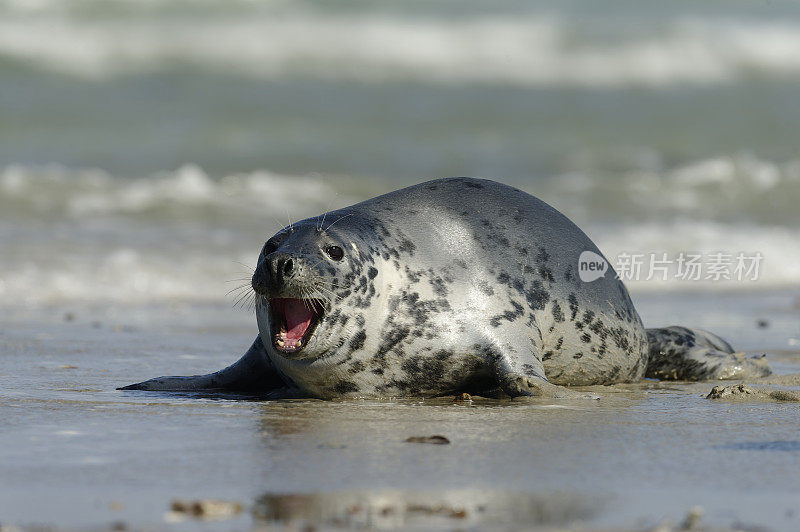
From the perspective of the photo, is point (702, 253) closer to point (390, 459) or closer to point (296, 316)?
point (296, 316)

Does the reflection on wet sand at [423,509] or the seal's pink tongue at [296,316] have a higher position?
the seal's pink tongue at [296,316]

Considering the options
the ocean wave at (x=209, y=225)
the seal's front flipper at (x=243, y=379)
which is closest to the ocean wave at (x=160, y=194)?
the ocean wave at (x=209, y=225)

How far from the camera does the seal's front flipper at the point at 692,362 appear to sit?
19.2ft

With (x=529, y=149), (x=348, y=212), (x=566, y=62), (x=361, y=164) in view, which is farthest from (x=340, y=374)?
(x=566, y=62)

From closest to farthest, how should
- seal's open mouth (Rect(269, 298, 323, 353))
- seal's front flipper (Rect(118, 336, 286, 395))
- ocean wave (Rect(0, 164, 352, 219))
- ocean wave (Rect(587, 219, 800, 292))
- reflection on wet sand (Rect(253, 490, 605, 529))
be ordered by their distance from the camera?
1. reflection on wet sand (Rect(253, 490, 605, 529))
2. seal's open mouth (Rect(269, 298, 323, 353))
3. seal's front flipper (Rect(118, 336, 286, 395))
4. ocean wave (Rect(587, 219, 800, 292))
5. ocean wave (Rect(0, 164, 352, 219))

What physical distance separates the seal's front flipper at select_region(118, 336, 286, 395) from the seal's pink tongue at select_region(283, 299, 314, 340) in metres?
0.56

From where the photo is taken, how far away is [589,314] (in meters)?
5.26

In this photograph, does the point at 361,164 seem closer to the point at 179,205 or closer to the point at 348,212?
the point at 179,205

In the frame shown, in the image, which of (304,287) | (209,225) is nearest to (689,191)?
(209,225)

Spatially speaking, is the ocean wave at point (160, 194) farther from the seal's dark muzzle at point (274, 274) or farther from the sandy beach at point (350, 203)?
the seal's dark muzzle at point (274, 274)

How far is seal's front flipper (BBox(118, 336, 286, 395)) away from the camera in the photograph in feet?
16.3

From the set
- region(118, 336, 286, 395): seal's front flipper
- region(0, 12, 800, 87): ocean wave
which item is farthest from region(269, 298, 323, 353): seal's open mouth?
region(0, 12, 800, 87): ocean wave

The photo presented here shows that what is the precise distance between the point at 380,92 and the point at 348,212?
16335 mm

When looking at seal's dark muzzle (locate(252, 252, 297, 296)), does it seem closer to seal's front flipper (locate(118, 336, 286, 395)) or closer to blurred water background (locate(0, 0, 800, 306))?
seal's front flipper (locate(118, 336, 286, 395))
